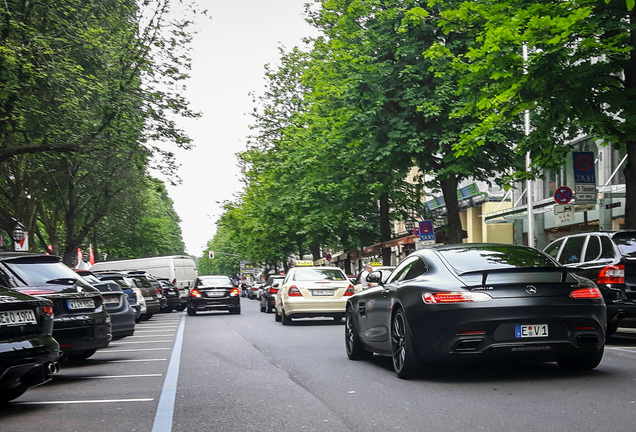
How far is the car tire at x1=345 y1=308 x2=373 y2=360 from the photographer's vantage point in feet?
38.7

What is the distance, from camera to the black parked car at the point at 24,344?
7641 millimetres

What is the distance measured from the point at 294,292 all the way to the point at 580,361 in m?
14.0

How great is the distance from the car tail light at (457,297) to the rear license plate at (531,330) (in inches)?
16.1

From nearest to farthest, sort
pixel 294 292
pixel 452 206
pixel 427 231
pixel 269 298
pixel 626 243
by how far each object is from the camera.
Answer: pixel 626 243 < pixel 294 292 < pixel 452 206 < pixel 427 231 < pixel 269 298

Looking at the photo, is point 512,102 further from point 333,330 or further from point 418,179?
point 418,179

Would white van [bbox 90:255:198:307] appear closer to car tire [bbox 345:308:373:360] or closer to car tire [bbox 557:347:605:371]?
car tire [bbox 345:308:373:360]

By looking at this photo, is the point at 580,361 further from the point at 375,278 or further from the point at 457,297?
the point at 375,278

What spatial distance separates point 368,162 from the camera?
83.3 ft

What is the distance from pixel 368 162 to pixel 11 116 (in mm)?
9648

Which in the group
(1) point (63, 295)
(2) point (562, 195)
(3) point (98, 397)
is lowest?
(3) point (98, 397)

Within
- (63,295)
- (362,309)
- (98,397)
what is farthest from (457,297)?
(63,295)

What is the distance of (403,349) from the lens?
30.7 feet

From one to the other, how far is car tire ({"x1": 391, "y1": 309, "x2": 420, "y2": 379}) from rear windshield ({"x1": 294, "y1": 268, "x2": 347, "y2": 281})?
44.6 feet

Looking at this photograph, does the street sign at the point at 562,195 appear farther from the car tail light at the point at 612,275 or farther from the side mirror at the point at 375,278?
the side mirror at the point at 375,278
